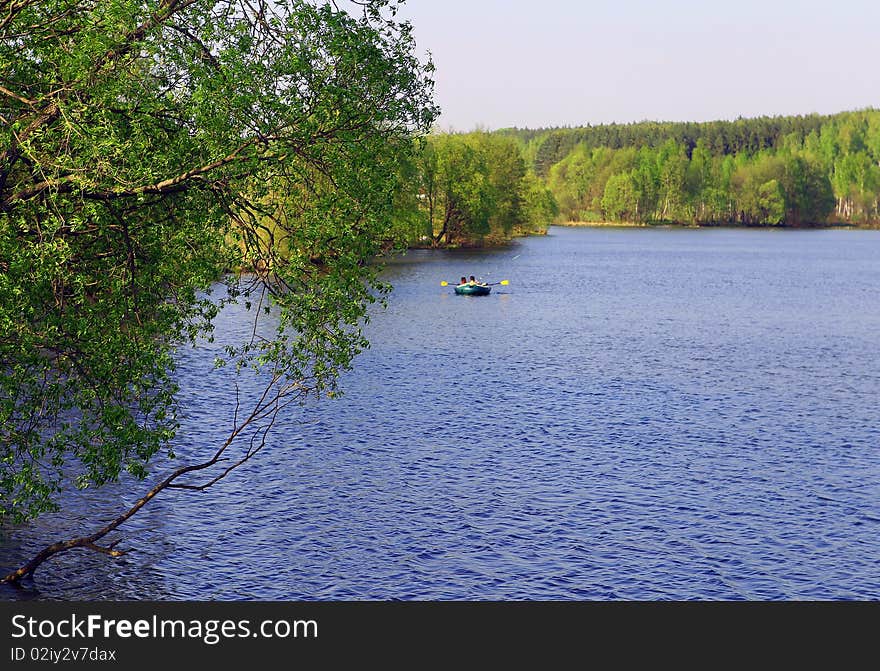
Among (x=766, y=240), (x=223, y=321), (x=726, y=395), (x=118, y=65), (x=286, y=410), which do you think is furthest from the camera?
(x=766, y=240)

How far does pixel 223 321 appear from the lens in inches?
2613

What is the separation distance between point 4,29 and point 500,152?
150984 mm

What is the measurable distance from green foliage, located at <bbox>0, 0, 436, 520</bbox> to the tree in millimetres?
46

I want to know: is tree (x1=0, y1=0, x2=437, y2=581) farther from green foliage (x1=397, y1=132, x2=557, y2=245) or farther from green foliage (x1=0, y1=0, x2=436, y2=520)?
green foliage (x1=397, y1=132, x2=557, y2=245)

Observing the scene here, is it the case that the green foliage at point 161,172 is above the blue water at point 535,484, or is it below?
above

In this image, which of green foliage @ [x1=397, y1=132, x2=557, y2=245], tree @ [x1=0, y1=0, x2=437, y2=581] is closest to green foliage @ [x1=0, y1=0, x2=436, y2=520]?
tree @ [x1=0, y1=0, x2=437, y2=581]

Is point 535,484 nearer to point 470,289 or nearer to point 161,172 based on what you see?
point 161,172

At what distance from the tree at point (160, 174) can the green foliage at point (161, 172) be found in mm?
46

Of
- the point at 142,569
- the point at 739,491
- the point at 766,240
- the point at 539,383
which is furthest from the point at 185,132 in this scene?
the point at 766,240

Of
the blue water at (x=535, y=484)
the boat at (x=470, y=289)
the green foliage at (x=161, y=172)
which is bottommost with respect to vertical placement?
the blue water at (x=535, y=484)

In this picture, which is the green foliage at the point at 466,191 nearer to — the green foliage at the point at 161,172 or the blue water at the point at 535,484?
the blue water at the point at 535,484

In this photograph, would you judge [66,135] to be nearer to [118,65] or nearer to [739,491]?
[118,65]

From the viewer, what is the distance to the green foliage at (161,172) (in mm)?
18047

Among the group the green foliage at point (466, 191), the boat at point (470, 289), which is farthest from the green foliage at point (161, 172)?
the green foliage at point (466, 191)
